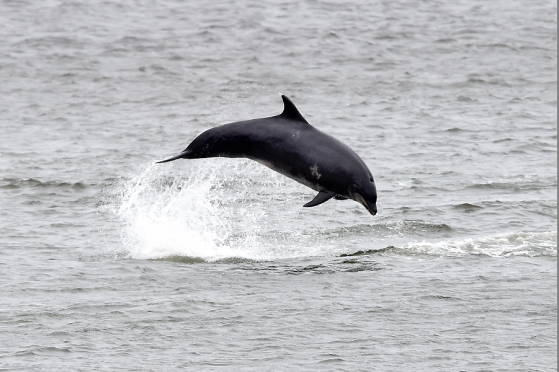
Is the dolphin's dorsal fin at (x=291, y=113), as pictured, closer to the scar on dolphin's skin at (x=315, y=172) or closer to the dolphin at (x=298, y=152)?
the dolphin at (x=298, y=152)

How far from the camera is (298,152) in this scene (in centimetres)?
1184

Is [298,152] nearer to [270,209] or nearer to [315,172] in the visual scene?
[315,172]

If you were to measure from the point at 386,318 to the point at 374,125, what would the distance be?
13.7 metres

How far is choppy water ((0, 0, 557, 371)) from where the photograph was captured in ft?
33.7

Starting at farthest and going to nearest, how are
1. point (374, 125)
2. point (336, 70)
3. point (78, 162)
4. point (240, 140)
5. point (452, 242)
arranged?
point (336, 70), point (374, 125), point (78, 162), point (452, 242), point (240, 140)

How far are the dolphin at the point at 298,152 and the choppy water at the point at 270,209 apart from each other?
1257 mm

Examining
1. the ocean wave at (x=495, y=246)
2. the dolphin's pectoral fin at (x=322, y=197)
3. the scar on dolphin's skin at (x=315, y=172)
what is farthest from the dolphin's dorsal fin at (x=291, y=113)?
the ocean wave at (x=495, y=246)

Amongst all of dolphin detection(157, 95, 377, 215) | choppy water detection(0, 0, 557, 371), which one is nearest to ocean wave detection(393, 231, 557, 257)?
choppy water detection(0, 0, 557, 371)

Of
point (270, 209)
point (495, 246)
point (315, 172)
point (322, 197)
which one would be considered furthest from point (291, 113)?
point (270, 209)

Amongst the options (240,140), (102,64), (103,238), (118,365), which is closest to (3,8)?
(102,64)

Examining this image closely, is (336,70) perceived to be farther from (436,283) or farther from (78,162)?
(436,283)

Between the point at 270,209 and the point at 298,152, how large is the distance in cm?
528

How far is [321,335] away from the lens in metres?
10.4

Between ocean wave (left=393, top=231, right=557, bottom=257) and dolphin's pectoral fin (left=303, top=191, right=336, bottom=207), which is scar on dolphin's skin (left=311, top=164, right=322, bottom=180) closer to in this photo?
dolphin's pectoral fin (left=303, top=191, right=336, bottom=207)
